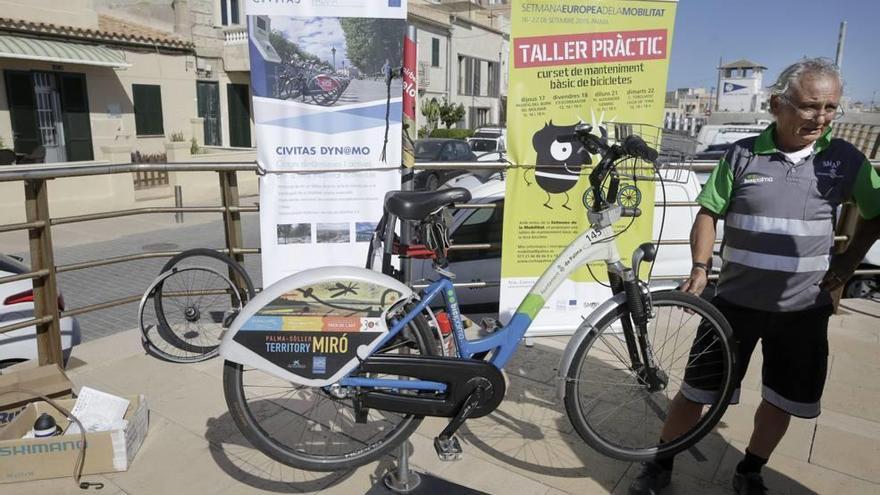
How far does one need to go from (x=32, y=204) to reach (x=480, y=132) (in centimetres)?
2497

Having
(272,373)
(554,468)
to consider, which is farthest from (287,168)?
(554,468)

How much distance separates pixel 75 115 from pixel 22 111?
140 cm

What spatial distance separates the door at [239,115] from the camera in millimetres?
22109

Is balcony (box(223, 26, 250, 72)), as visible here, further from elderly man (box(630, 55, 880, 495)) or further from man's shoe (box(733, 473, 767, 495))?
man's shoe (box(733, 473, 767, 495))

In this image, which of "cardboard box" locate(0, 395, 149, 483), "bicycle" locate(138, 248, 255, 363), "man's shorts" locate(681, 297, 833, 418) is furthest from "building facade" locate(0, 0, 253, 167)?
"man's shorts" locate(681, 297, 833, 418)

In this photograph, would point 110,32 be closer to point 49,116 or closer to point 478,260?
point 49,116

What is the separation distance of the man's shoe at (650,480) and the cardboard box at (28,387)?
2.83 metres

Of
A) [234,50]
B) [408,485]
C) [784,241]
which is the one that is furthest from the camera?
[234,50]

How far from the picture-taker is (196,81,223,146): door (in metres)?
21.0

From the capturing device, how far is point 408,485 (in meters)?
2.50

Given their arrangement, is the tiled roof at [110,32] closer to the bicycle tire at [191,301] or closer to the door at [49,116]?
the door at [49,116]

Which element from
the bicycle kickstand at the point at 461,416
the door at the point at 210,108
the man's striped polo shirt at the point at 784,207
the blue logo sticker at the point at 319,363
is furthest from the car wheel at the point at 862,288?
the door at the point at 210,108

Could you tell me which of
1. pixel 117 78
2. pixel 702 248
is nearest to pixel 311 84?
pixel 702 248

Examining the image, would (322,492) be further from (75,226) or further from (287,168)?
(75,226)
